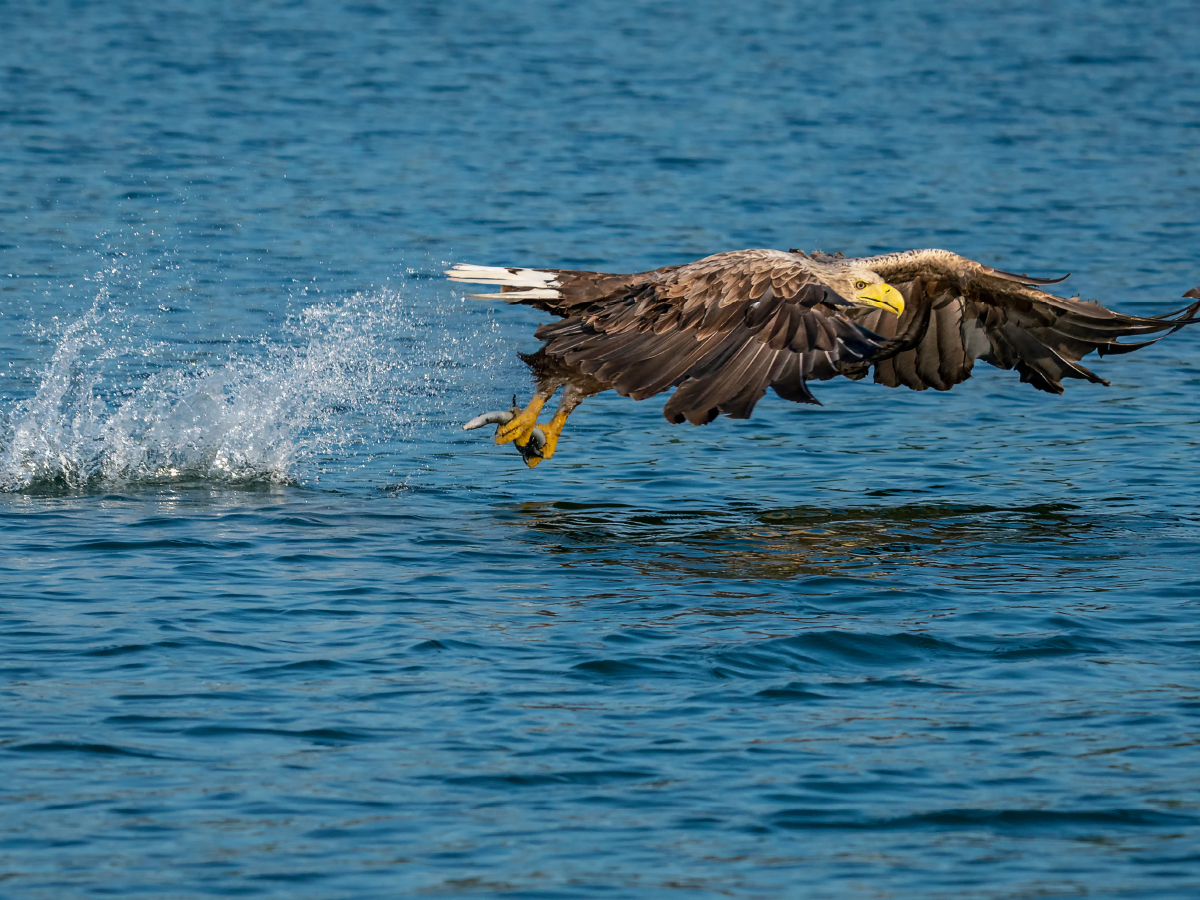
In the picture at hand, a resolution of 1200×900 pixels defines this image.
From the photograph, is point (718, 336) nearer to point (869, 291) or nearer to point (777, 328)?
point (777, 328)

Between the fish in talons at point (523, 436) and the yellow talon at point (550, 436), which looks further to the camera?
the yellow talon at point (550, 436)

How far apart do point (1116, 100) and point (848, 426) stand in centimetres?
1740

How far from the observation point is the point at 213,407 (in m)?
10.7

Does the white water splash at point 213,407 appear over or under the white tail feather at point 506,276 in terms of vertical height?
under

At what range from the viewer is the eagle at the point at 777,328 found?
27.5ft

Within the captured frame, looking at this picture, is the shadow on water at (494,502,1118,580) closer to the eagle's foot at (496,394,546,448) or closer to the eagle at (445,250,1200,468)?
the eagle's foot at (496,394,546,448)

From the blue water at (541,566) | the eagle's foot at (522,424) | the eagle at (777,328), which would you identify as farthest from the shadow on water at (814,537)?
the eagle at (777,328)

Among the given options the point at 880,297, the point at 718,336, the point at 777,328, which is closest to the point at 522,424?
the point at 718,336

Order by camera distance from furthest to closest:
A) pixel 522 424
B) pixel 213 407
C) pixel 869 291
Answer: pixel 213 407 → pixel 522 424 → pixel 869 291

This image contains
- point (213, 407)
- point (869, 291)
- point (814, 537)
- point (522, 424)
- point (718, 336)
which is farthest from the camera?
point (213, 407)

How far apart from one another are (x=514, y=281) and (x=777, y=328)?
2.09 m

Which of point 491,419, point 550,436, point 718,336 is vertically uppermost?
point 718,336

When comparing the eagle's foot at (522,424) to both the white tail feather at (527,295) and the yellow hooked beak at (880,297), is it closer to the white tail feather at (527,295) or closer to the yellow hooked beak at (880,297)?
the white tail feather at (527,295)

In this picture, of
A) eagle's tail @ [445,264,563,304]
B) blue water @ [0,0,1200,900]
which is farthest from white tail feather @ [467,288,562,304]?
blue water @ [0,0,1200,900]
